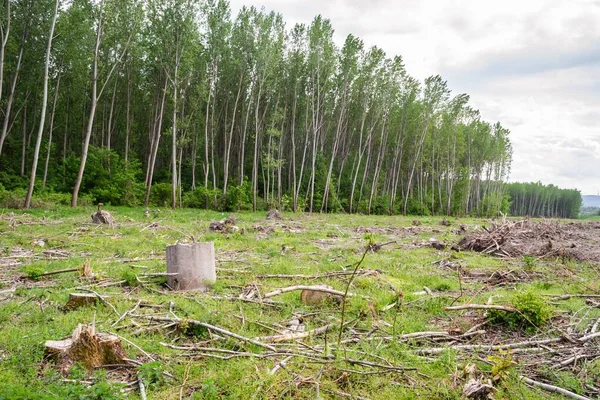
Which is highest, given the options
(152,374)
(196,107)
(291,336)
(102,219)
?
(196,107)

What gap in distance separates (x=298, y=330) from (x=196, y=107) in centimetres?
3050

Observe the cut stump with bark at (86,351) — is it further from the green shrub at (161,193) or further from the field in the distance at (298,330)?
the green shrub at (161,193)

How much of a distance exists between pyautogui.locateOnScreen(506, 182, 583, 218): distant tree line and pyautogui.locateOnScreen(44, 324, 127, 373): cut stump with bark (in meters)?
110

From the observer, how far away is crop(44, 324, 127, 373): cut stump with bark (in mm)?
3643

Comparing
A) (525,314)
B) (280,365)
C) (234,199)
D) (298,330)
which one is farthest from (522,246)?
(234,199)

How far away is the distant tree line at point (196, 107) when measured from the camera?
24969 mm

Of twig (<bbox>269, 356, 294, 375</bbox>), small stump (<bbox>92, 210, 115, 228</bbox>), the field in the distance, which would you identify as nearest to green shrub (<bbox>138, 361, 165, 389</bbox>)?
the field in the distance

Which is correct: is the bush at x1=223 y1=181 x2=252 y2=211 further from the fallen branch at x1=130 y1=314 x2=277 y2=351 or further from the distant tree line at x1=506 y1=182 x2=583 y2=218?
the distant tree line at x1=506 y1=182 x2=583 y2=218

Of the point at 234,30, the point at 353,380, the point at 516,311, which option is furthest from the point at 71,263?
the point at 234,30

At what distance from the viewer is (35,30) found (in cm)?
2333

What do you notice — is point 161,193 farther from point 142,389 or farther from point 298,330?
point 142,389

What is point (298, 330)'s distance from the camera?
4750 millimetres

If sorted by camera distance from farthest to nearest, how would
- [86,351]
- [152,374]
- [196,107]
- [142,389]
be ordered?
[196,107], [86,351], [152,374], [142,389]

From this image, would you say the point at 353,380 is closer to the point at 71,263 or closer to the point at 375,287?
the point at 375,287
